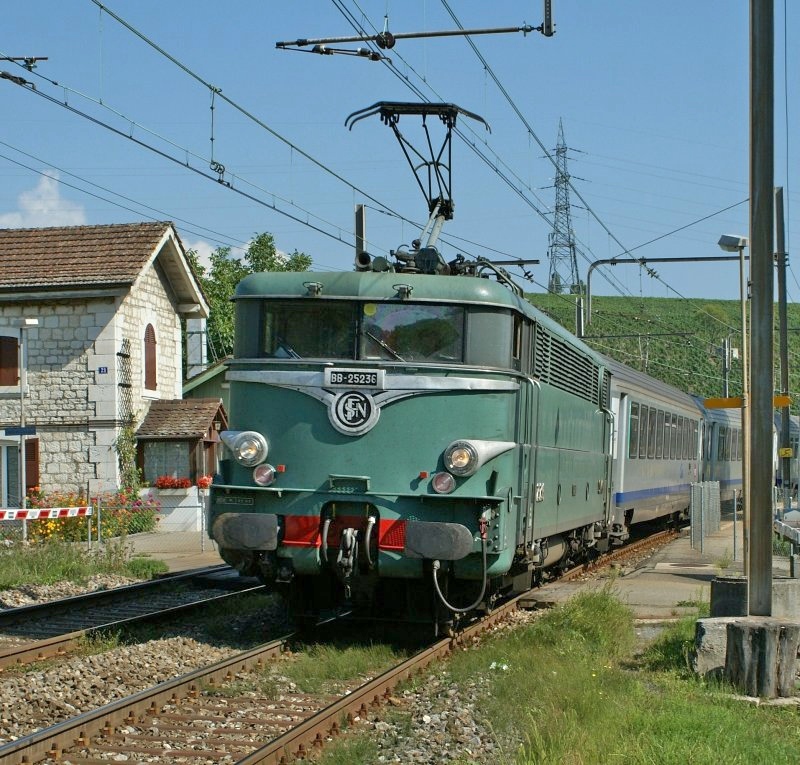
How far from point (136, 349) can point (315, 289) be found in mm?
19194

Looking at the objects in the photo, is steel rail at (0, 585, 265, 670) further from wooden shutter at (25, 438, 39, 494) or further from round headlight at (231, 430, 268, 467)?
wooden shutter at (25, 438, 39, 494)

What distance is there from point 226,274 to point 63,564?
35974 mm

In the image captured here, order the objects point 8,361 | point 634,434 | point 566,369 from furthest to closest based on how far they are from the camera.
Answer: point 8,361 → point 634,434 → point 566,369

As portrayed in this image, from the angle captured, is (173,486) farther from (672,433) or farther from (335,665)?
(335,665)

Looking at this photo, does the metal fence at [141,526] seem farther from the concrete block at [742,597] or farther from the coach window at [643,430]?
the concrete block at [742,597]

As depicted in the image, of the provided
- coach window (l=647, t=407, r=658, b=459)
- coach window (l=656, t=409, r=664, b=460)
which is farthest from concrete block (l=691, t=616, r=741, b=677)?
coach window (l=656, t=409, r=664, b=460)

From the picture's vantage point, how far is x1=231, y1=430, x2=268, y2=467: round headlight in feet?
33.3

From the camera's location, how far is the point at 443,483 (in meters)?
9.81

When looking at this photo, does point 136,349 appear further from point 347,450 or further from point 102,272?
point 347,450

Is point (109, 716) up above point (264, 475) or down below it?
below

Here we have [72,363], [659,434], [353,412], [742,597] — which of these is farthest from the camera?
[72,363]

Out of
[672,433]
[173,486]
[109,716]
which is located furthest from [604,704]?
[173,486]

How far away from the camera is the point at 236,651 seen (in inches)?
416

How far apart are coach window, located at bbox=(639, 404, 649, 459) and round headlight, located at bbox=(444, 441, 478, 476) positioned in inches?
457
